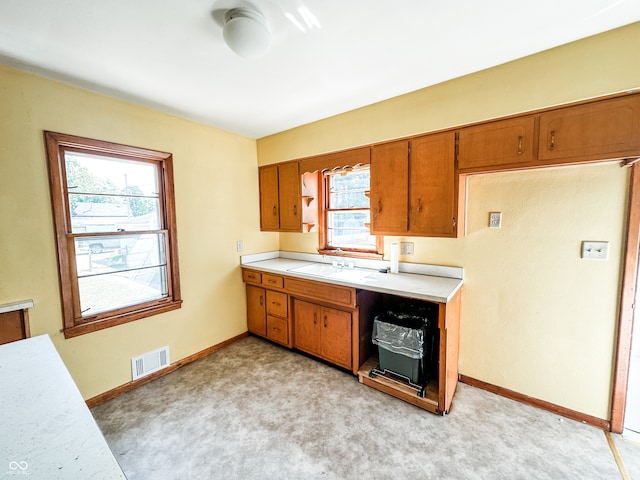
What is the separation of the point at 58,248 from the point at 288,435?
2.14m

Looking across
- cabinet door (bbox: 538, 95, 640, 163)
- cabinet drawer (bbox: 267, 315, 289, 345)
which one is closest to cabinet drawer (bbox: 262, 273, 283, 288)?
cabinet drawer (bbox: 267, 315, 289, 345)

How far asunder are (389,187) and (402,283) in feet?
2.80

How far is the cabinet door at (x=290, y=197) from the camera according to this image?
3.01m

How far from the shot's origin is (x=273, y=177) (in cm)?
322

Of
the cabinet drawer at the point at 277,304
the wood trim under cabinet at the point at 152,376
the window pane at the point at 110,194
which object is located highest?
the window pane at the point at 110,194

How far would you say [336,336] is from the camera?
8.17 feet

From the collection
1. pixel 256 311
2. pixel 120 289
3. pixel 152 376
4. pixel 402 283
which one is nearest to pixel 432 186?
pixel 402 283

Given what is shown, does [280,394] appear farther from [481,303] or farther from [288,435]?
[481,303]

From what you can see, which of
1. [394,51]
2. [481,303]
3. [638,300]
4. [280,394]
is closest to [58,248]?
[280,394]

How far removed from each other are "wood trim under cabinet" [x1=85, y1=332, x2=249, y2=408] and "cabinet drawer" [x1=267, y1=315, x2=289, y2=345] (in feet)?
1.52

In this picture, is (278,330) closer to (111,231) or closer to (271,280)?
(271,280)

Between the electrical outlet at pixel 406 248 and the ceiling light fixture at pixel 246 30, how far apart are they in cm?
194

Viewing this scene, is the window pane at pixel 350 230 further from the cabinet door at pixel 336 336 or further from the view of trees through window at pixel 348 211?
the cabinet door at pixel 336 336

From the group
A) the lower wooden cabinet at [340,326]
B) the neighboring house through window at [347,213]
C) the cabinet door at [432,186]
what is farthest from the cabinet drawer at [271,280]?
the cabinet door at [432,186]
